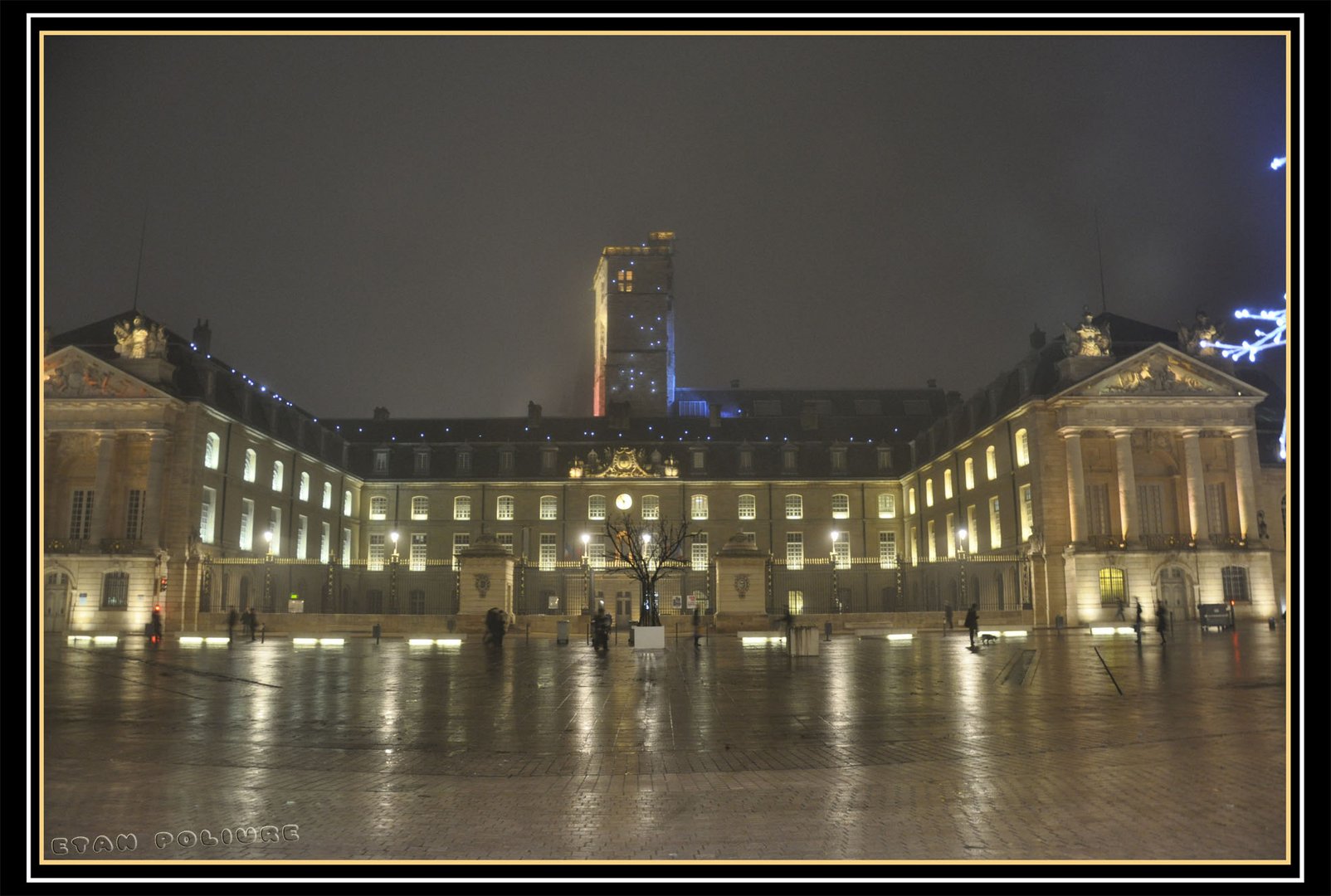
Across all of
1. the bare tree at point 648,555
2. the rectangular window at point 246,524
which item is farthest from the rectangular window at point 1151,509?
the rectangular window at point 246,524

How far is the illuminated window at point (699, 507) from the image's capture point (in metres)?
64.3

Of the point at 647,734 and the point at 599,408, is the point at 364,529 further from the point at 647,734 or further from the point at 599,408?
the point at 647,734

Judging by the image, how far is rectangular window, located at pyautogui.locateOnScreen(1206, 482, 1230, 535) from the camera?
4588cm

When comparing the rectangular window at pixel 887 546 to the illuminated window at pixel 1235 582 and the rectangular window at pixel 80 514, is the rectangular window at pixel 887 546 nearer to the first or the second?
the illuminated window at pixel 1235 582

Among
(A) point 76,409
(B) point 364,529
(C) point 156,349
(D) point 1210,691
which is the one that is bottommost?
(D) point 1210,691

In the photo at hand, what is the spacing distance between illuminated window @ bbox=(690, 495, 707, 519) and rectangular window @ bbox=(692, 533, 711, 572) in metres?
1.33

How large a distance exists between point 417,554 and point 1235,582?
4669 centimetres

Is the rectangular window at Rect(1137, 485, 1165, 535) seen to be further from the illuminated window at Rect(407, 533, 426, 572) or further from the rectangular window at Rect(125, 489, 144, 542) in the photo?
the rectangular window at Rect(125, 489, 144, 542)

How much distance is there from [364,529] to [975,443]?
39.5 metres

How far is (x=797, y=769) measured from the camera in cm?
838

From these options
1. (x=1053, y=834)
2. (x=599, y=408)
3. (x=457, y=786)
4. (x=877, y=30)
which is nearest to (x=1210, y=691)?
(x=1053, y=834)

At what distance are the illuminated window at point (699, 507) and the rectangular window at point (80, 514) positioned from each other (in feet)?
113

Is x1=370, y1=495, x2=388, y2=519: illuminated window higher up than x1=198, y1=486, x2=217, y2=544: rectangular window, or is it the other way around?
x1=370, y1=495, x2=388, y2=519: illuminated window

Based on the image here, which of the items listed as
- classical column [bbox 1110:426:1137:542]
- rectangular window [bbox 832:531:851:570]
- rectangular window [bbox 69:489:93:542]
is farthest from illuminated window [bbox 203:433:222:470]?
classical column [bbox 1110:426:1137:542]
